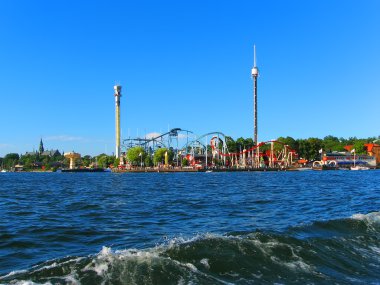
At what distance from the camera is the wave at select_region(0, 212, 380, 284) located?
28.6 ft

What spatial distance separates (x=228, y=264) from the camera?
9844 mm

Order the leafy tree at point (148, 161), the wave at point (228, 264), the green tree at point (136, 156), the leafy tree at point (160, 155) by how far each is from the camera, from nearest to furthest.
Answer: the wave at point (228, 264)
the leafy tree at point (160, 155)
the green tree at point (136, 156)
the leafy tree at point (148, 161)

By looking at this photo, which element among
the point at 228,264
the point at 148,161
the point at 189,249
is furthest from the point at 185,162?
the point at 228,264

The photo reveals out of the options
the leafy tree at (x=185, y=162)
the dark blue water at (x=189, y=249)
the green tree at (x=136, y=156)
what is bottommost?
the dark blue water at (x=189, y=249)

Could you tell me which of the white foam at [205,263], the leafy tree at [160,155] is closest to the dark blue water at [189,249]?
the white foam at [205,263]

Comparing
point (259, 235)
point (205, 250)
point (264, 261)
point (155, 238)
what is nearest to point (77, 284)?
point (205, 250)

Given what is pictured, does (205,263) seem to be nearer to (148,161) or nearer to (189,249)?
(189,249)

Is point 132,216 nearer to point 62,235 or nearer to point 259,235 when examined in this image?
point 62,235

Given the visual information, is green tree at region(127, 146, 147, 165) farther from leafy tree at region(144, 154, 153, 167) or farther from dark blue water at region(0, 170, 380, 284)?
dark blue water at region(0, 170, 380, 284)

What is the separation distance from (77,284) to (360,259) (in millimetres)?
7384

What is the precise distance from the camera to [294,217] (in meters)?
18.4

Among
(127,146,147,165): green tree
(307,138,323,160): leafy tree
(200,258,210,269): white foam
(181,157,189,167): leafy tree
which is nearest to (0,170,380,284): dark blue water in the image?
(200,258,210,269): white foam

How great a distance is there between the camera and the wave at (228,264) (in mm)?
8719

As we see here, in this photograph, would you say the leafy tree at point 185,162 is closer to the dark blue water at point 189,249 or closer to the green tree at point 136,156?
the green tree at point 136,156
